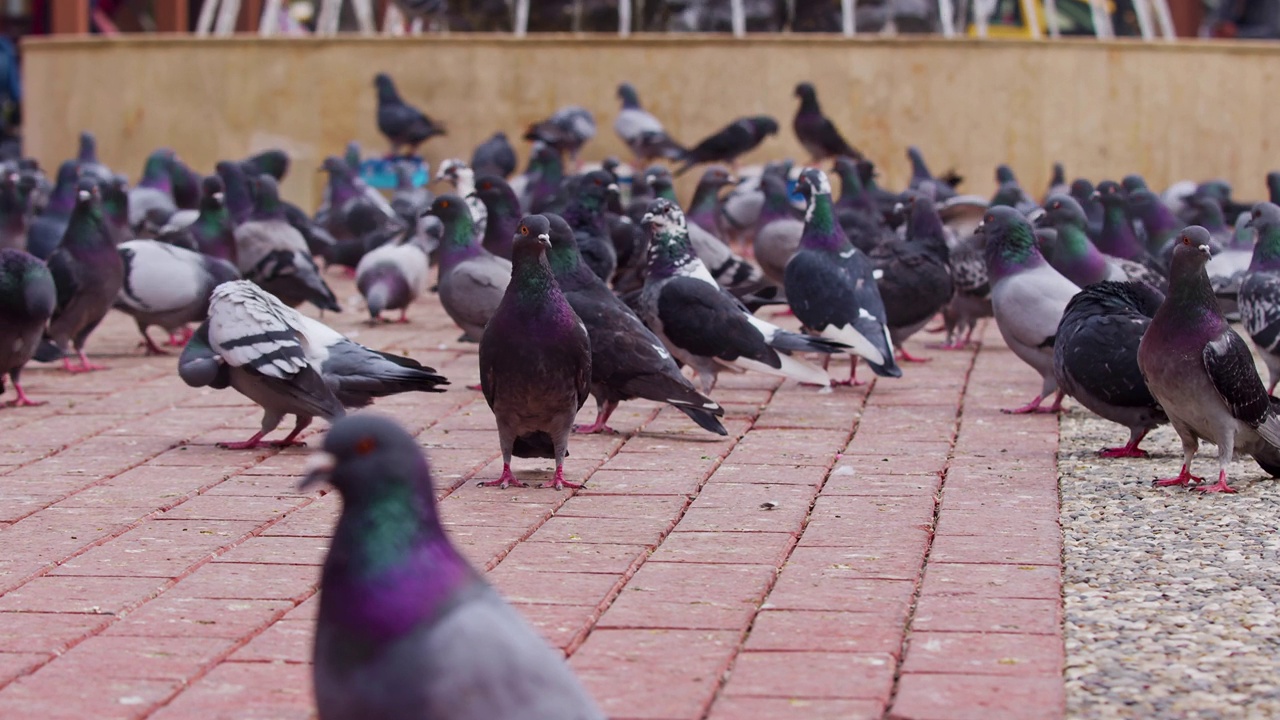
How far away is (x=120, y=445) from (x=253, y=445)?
538 millimetres

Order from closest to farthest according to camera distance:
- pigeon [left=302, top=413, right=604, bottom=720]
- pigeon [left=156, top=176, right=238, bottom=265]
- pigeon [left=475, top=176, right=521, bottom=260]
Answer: pigeon [left=302, top=413, right=604, bottom=720] → pigeon [left=475, top=176, right=521, bottom=260] → pigeon [left=156, top=176, right=238, bottom=265]

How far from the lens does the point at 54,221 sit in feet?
39.3

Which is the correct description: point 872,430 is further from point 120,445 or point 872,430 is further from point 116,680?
point 116,680

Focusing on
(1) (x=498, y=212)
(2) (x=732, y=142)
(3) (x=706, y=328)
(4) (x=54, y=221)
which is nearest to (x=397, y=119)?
(2) (x=732, y=142)

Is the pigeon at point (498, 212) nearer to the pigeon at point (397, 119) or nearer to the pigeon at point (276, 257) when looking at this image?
the pigeon at point (276, 257)

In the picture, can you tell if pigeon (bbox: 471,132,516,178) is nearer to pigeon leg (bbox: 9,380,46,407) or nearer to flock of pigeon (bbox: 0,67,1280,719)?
flock of pigeon (bbox: 0,67,1280,719)

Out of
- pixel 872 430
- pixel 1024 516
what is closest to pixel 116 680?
pixel 1024 516

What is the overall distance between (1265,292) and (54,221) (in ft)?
26.7

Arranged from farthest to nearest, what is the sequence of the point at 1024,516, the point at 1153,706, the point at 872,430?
the point at 872,430 < the point at 1024,516 < the point at 1153,706

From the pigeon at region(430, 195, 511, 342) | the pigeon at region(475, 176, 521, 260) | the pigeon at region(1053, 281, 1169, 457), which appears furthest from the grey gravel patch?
the pigeon at region(475, 176, 521, 260)

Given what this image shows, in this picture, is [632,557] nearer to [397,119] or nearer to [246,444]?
[246,444]

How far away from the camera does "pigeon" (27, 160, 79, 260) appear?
37.8 ft

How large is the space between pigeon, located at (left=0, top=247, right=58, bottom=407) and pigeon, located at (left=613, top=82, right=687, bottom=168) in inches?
327

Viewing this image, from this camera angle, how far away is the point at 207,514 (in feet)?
17.8
